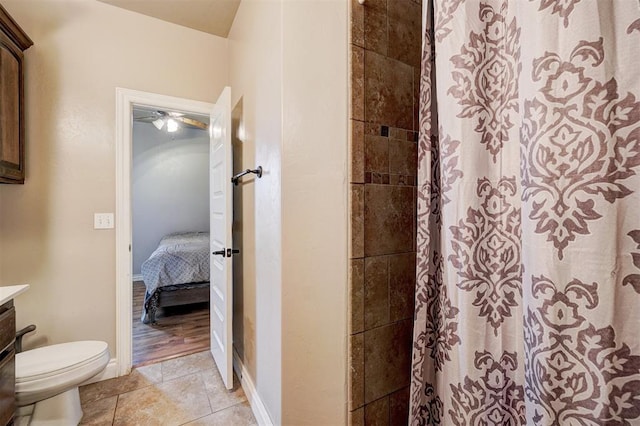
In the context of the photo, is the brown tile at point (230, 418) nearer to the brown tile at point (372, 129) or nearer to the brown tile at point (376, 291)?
the brown tile at point (376, 291)

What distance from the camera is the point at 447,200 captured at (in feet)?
2.22

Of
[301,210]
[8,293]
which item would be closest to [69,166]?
[8,293]

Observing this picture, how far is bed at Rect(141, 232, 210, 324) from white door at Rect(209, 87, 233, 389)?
1.02m

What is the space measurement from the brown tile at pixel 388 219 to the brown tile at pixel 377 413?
20.2 inches

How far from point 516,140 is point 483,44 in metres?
0.25

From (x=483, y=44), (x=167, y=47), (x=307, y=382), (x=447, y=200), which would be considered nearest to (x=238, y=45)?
(x=167, y=47)

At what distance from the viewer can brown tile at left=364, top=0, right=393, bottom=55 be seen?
0.91 m

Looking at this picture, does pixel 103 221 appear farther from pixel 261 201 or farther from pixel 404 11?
pixel 404 11

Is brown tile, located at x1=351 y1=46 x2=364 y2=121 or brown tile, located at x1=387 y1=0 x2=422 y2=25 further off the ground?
brown tile, located at x1=387 y1=0 x2=422 y2=25

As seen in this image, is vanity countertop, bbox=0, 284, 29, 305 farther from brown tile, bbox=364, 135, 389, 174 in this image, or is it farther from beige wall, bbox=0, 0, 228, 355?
brown tile, bbox=364, 135, 389, 174

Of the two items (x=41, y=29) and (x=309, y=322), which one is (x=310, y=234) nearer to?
(x=309, y=322)

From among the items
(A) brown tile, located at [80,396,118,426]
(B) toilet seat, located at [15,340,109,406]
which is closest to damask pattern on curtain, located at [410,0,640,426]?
(B) toilet seat, located at [15,340,109,406]

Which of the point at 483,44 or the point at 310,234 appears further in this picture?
the point at 310,234

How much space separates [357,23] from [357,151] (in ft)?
1.39
